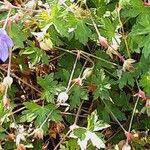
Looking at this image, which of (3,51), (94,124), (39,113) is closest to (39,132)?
(39,113)

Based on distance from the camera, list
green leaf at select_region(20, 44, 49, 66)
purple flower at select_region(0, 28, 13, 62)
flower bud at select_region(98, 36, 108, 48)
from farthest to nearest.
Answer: green leaf at select_region(20, 44, 49, 66)
flower bud at select_region(98, 36, 108, 48)
purple flower at select_region(0, 28, 13, 62)

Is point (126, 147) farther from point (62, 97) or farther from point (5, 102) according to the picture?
point (5, 102)

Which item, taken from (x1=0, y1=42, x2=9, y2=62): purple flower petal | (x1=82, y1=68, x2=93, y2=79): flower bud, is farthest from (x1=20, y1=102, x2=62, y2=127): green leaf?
(x1=0, y1=42, x2=9, y2=62): purple flower petal

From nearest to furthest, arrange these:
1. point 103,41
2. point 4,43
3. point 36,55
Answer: point 4,43, point 103,41, point 36,55

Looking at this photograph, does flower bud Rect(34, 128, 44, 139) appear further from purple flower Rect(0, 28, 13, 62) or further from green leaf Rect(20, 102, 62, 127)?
purple flower Rect(0, 28, 13, 62)

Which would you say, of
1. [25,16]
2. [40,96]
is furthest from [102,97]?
[25,16]

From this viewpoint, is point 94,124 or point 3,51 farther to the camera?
point 94,124

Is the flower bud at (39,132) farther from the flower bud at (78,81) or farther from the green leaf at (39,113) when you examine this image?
the flower bud at (78,81)

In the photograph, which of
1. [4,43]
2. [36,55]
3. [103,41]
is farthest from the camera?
[36,55]

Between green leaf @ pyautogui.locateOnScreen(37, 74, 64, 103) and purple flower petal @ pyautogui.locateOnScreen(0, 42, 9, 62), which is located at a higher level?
purple flower petal @ pyautogui.locateOnScreen(0, 42, 9, 62)

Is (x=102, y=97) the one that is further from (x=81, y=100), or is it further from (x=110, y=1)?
(x=110, y=1)

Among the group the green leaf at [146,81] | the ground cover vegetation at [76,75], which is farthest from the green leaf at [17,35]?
the green leaf at [146,81]
